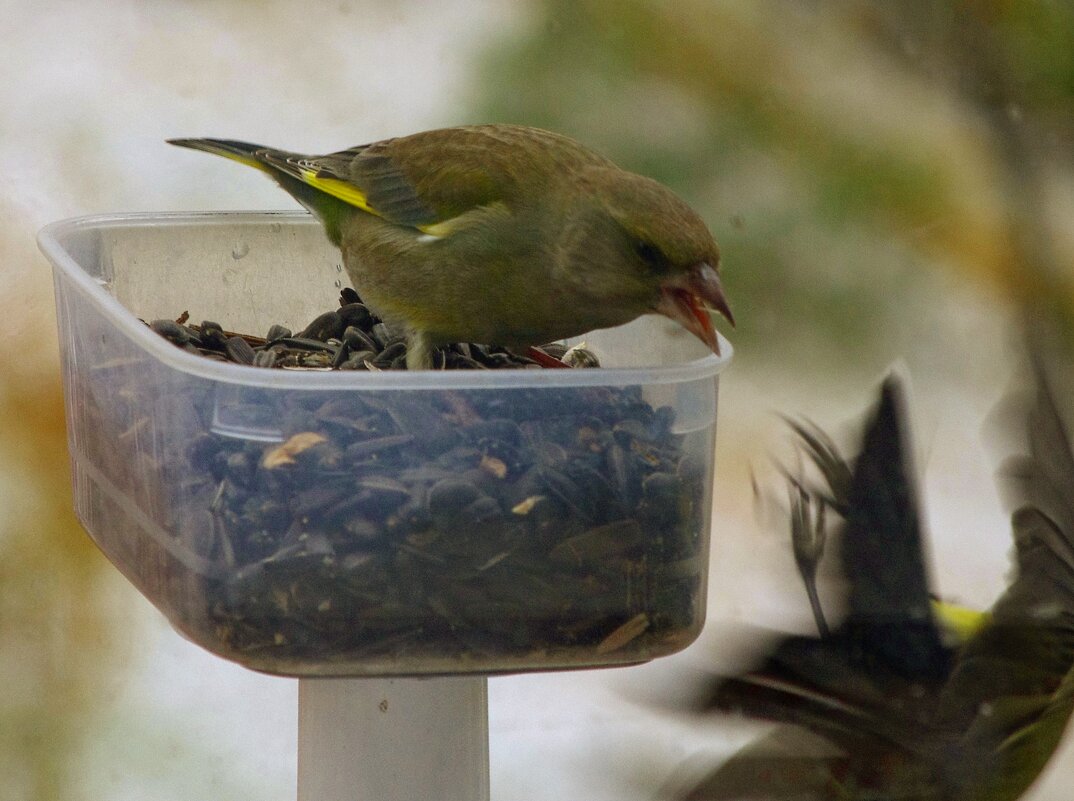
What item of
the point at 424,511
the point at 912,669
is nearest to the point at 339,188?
the point at 424,511

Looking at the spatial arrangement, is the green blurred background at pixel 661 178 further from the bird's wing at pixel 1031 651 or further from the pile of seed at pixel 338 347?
the pile of seed at pixel 338 347

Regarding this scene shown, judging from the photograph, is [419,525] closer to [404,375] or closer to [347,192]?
[404,375]

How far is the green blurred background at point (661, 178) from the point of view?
137 centimetres

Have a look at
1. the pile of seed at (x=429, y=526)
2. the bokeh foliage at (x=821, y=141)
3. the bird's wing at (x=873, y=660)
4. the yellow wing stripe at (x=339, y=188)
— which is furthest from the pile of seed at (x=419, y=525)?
the bokeh foliage at (x=821, y=141)

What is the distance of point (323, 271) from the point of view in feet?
4.00

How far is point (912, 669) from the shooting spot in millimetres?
1252

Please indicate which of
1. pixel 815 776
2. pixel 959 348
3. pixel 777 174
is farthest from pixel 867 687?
pixel 777 174

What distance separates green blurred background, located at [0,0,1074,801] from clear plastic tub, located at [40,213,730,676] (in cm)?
62

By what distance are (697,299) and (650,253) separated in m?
0.05

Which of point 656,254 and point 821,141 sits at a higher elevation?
point 821,141

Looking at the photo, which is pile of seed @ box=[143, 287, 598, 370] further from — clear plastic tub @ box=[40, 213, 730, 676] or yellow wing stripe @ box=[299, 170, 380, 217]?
clear plastic tub @ box=[40, 213, 730, 676]

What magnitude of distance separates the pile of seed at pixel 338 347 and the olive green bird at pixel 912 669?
0.37m

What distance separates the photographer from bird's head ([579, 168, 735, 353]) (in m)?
0.85

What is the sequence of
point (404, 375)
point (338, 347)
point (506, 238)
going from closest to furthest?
point (404, 375) < point (506, 238) < point (338, 347)
